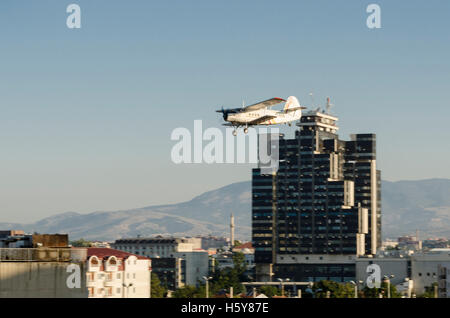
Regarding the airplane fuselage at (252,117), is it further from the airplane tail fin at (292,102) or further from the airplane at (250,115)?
the airplane tail fin at (292,102)

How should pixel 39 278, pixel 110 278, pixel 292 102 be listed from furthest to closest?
1. pixel 110 278
2. pixel 292 102
3. pixel 39 278

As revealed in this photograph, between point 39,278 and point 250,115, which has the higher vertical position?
point 250,115

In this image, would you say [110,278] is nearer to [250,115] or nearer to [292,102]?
[292,102]

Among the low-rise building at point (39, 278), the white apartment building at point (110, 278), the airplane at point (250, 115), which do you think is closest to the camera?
the low-rise building at point (39, 278)

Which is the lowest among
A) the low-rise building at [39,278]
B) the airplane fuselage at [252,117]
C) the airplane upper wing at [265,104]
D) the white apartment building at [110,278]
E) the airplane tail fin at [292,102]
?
the white apartment building at [110,278]

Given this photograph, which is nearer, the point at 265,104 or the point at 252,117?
the point at 252,117

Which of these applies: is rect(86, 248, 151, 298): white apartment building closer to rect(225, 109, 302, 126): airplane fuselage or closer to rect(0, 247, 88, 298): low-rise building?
rect(225, 109, 302, 126): airplane fuselage

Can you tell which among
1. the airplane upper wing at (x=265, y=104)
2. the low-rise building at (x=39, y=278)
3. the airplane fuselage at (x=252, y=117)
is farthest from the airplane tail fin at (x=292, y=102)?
the low-rise building at (x=39, y=278)

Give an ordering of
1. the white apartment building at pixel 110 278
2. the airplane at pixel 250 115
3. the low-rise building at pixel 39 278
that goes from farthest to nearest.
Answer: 1. the white apartment building at pixel 110 278
2. the airplane at pixel 250 115
3. the low-rise building at pixel 39 278

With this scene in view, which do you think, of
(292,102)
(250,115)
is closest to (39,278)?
(250,115)
